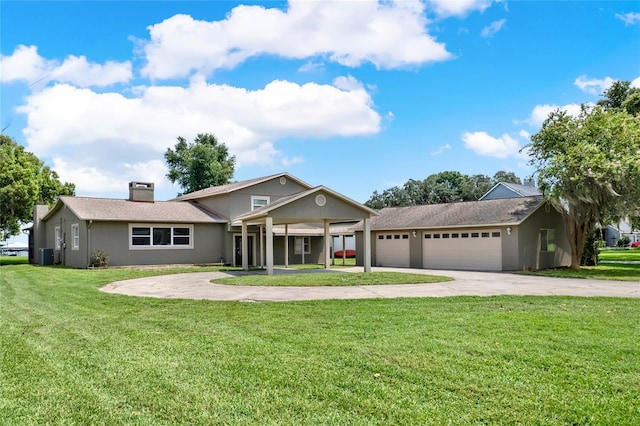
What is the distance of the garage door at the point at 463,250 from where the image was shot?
22891 mm

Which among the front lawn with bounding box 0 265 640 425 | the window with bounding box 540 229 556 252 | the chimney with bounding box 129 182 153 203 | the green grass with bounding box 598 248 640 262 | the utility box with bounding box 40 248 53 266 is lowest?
the green grass with bounding box 598 248 640 262

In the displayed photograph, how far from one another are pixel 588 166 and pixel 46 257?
2809cm

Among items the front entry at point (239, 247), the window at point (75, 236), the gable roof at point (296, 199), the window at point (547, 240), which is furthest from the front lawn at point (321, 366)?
the front entry at point (239, 247)

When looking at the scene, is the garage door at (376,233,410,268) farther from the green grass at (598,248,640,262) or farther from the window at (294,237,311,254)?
the green grass at (598,248,640,262)

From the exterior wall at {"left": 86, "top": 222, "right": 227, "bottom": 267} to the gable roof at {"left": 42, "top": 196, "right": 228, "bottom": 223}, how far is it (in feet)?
1.54

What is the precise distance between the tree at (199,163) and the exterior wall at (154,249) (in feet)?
69.3

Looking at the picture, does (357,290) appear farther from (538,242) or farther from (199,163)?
(199,163)

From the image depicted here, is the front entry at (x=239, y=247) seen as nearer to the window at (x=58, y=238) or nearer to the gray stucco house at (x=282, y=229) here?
the gray stucco house at (x=282, y=229)

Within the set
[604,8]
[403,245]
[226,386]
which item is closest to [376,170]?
[403,245]

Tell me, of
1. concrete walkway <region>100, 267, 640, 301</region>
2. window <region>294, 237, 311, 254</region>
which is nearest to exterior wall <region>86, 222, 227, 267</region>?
window <region>294, 237, 311, 254</region>

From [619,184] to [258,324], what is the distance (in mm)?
18687

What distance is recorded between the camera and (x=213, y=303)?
1064 cm

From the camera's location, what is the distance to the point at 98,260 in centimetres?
2244

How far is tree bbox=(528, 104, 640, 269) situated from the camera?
65.7 feet
